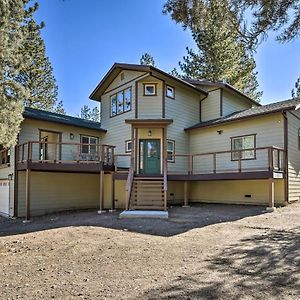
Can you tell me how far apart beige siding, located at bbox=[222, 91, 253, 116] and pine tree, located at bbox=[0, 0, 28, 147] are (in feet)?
40.4

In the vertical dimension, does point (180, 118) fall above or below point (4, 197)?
above

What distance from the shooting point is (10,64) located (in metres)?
8.03

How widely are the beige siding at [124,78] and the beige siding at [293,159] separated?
7840mm

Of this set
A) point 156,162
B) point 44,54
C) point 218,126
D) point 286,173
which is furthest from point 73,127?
point 44,54

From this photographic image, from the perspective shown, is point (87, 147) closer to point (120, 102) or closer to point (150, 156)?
point (120, 102)

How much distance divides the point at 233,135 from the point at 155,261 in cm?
1075

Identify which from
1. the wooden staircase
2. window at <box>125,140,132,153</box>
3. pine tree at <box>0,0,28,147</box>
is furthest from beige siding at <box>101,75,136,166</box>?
pine tree at <box>0,0,28,147</box>

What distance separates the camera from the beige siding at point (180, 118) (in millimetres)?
16453

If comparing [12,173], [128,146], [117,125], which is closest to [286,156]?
[128,146]

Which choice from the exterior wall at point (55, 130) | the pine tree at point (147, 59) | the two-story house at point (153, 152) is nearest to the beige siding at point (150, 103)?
the two-story house at point (153, 152)

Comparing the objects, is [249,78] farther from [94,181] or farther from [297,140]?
[94,181]

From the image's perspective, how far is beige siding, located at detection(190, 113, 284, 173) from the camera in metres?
13.7

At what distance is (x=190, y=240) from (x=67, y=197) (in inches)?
386

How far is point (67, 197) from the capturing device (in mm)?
15727
